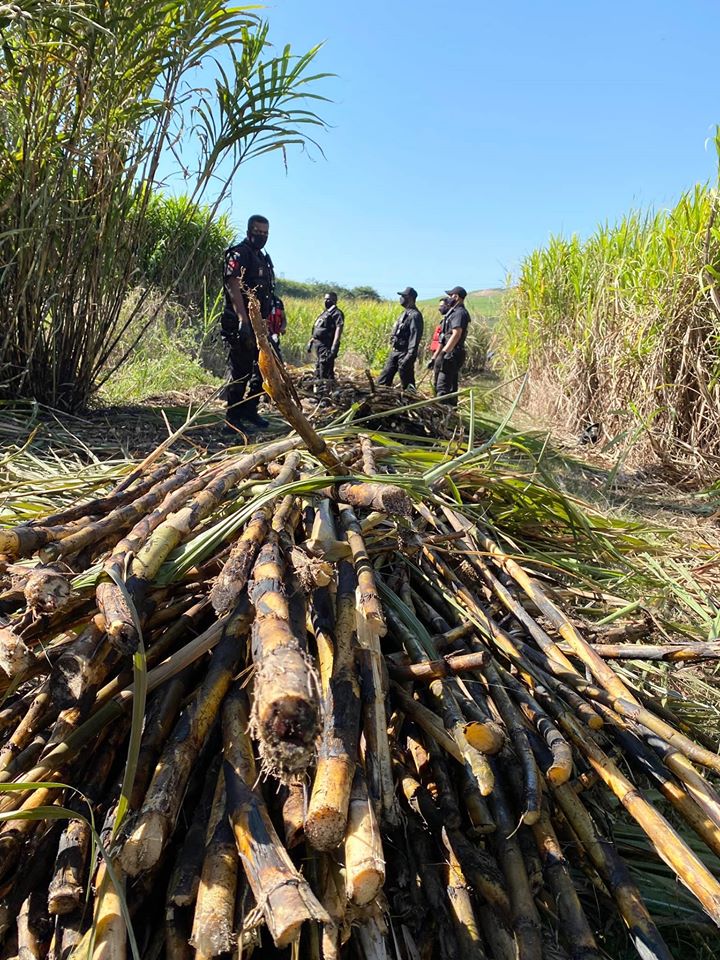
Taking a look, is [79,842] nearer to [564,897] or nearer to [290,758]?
[290,758]

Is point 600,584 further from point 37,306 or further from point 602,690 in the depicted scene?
point 37,306

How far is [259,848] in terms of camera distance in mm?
839

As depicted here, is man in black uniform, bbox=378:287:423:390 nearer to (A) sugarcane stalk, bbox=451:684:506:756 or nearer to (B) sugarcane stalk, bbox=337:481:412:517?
(B) sugarcane stalk, bbox=337:481:412:517

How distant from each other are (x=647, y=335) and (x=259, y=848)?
623 centimetres

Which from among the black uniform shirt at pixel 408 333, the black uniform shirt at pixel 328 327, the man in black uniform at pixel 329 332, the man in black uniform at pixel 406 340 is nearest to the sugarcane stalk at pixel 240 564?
the man in black uniform at pixel 406 340

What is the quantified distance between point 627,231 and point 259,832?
326 inches

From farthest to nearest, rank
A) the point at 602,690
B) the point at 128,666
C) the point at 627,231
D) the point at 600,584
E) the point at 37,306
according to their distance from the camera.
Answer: the point at 627,231 → the point at 37,306 → the point at 600,584 → the point at 602,690 → the point at 128,666

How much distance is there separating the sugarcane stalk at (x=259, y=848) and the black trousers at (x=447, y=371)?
786cm

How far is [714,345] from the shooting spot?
5.21m

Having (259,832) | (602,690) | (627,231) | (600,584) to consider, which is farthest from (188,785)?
(627,231)

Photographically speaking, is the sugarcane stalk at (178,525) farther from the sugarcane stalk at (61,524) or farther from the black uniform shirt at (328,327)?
the black uniform shirt at (328,327)

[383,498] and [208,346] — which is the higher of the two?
[383,498]

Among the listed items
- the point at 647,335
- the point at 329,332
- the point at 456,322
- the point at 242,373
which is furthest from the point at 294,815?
the point at 329,332

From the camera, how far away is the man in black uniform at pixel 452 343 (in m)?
8.52
